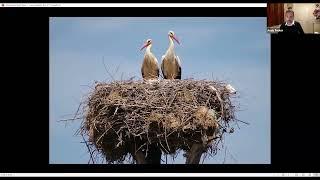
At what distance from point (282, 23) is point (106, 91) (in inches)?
87.2

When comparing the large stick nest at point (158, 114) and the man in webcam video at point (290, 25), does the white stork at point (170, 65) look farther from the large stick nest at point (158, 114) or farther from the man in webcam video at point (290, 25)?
the man in webcam video at point (290, 25)

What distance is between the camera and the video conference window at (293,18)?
15.5 ft

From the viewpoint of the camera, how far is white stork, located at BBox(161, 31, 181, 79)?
7.37 m

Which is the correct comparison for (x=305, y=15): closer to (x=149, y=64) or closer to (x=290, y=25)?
(x=290, y=25)

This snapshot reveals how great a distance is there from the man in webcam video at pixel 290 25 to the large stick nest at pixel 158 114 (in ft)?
5.04

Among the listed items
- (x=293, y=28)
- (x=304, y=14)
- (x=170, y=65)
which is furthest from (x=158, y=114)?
(x=304, y=14)

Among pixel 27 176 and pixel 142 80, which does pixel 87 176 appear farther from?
pixel 142 80

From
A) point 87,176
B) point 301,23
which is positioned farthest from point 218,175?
point 301,23

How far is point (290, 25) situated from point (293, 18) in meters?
0.07

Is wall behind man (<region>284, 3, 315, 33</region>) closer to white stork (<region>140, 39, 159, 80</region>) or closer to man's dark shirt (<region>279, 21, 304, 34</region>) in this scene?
man's dark shirt (<region>279, 21, 304, 34</region>)

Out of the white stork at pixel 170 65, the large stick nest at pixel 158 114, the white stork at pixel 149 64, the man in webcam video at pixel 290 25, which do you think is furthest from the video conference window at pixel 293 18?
the white stork at pixel 149 64

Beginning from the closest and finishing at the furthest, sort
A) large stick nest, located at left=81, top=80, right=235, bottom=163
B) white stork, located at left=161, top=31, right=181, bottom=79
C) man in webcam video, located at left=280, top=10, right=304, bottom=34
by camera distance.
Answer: man in webcam video, located at left=280, top=10, right=304, bottom=34 → large stick nest, located at left=81, top=80, right=235, bottom=163 → white stork, located at left=161, top=31, right=181, bottom=79

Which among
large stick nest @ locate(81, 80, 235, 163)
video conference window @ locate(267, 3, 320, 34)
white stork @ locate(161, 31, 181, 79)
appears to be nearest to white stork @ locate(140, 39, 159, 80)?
white stork @ locate(161, 31, 181, 79)

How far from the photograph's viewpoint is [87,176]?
491 cm
